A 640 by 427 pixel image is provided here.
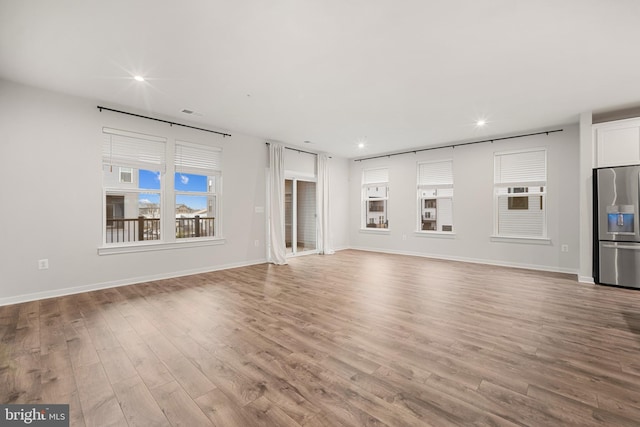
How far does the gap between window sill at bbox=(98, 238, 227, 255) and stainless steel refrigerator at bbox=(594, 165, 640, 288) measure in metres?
6.55

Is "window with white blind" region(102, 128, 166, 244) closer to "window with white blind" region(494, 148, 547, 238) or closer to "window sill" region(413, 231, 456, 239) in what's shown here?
"window sill" region(413, 231, 456, 239)

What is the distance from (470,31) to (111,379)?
4.01 meters

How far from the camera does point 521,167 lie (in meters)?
5.84

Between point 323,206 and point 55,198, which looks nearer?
point 55,198

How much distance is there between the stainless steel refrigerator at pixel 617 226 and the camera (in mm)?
4254

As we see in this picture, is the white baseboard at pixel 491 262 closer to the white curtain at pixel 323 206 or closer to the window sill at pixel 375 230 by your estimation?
the window sill at pixel 375 230

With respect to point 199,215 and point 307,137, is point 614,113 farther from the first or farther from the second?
point 199,215

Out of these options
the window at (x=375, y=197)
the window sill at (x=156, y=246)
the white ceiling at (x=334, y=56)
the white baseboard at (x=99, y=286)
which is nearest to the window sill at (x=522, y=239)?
the white ceiling at (x=334, y=56)

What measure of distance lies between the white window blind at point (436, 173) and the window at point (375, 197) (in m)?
0.98

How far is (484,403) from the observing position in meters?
1.70

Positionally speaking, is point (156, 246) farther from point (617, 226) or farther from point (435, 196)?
point (617, 226)

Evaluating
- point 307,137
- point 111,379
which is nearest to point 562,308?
point 111,379

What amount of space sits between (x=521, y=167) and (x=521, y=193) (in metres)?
0.54

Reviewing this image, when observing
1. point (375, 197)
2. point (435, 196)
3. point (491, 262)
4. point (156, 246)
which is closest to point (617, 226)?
point (491, 262)
